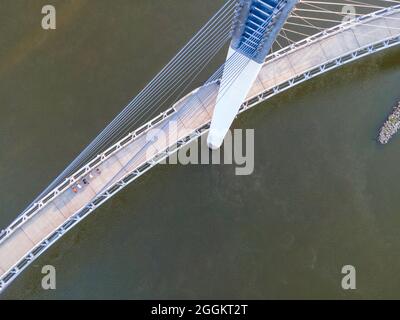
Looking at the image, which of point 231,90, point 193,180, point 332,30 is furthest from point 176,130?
point 332,30

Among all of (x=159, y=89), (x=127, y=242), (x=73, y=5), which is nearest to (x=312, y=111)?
(x=159, y=89)

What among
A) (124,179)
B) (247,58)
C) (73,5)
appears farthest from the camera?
(73,5)

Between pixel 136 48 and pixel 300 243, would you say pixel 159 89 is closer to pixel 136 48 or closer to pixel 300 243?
pixel 136 48

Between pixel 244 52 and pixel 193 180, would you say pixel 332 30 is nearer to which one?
pixel 244 52

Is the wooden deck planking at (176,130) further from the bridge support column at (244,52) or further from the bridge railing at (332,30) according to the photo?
the bridge support column at (244,52)

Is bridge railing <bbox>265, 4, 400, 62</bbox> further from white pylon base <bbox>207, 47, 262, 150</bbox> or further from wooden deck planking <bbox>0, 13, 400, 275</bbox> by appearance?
white pylon base <bbox>207, 47, 262, 150</bbox>

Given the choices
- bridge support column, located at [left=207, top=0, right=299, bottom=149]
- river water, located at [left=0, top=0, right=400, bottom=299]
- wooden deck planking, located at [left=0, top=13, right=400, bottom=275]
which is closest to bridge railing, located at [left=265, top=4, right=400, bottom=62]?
wooden deck planking, located at [left=0, top=13, right=400, bottom=275]

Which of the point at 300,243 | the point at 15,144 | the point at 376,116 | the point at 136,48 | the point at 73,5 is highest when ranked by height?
the point at 73,5

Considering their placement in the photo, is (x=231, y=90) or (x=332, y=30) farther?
(x=332, y=30)
